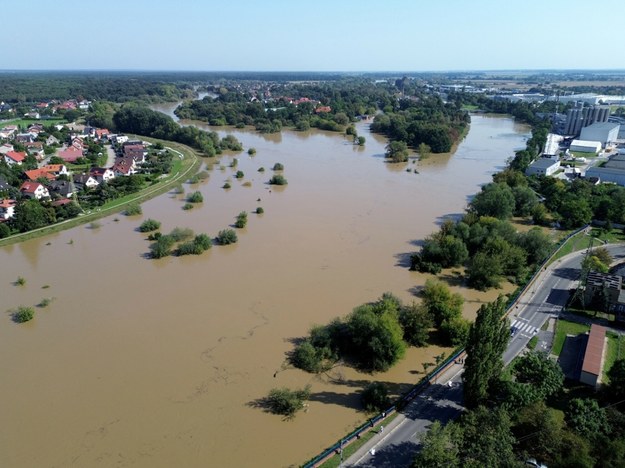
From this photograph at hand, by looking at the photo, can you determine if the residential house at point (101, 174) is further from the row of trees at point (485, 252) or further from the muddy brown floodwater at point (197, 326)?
the row of trees at point (485, 252)

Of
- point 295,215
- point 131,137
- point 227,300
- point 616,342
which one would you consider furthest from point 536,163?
point 131,137

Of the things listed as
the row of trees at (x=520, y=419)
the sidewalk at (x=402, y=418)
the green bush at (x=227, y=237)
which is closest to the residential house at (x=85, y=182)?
the green bush at (x=227, y=237)

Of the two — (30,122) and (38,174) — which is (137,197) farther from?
(30,122)

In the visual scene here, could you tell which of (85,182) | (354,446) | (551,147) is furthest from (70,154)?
(551,147)

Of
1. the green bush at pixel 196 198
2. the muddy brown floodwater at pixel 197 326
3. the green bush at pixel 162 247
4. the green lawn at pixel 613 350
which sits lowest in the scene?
the muddy brown floodwater at pixel 197 326

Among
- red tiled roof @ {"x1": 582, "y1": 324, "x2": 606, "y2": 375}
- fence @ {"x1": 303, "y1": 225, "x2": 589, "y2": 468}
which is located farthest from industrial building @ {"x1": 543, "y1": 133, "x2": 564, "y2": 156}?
fence @ {"x1": 303, "y1": 225, "x2": 589, "y2": 468}

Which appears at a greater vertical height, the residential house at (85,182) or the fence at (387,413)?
the residential house at (85,182)
